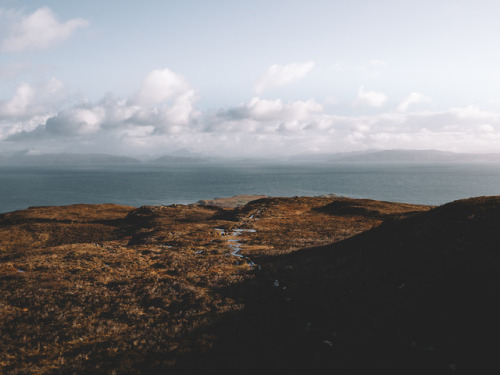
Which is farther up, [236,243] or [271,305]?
[271,305]

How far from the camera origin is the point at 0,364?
1358 centimetres

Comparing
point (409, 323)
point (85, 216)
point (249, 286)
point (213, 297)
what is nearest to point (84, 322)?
point (213, 297)

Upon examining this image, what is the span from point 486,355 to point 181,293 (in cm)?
1889

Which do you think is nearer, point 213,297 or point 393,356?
point 393,356

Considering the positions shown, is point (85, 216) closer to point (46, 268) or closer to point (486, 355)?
point (46, 268)

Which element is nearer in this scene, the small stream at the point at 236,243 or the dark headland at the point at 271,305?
the dark headland at the point at 271,305

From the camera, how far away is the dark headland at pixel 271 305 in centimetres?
1330

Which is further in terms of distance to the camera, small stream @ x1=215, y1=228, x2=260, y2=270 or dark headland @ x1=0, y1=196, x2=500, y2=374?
small stream @ x1=215, y1=228, x2=260, y2=270

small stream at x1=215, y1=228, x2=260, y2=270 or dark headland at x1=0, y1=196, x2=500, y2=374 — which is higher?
dark headland at x1=0, y1=196, x2=500, y2=374

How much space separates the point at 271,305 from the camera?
66.1 ft

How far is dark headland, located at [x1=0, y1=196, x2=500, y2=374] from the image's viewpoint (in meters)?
13.3

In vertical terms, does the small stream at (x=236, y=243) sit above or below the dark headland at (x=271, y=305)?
below

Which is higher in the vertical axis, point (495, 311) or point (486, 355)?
point (495, 311)

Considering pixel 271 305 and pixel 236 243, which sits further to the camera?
pixel 236 243
